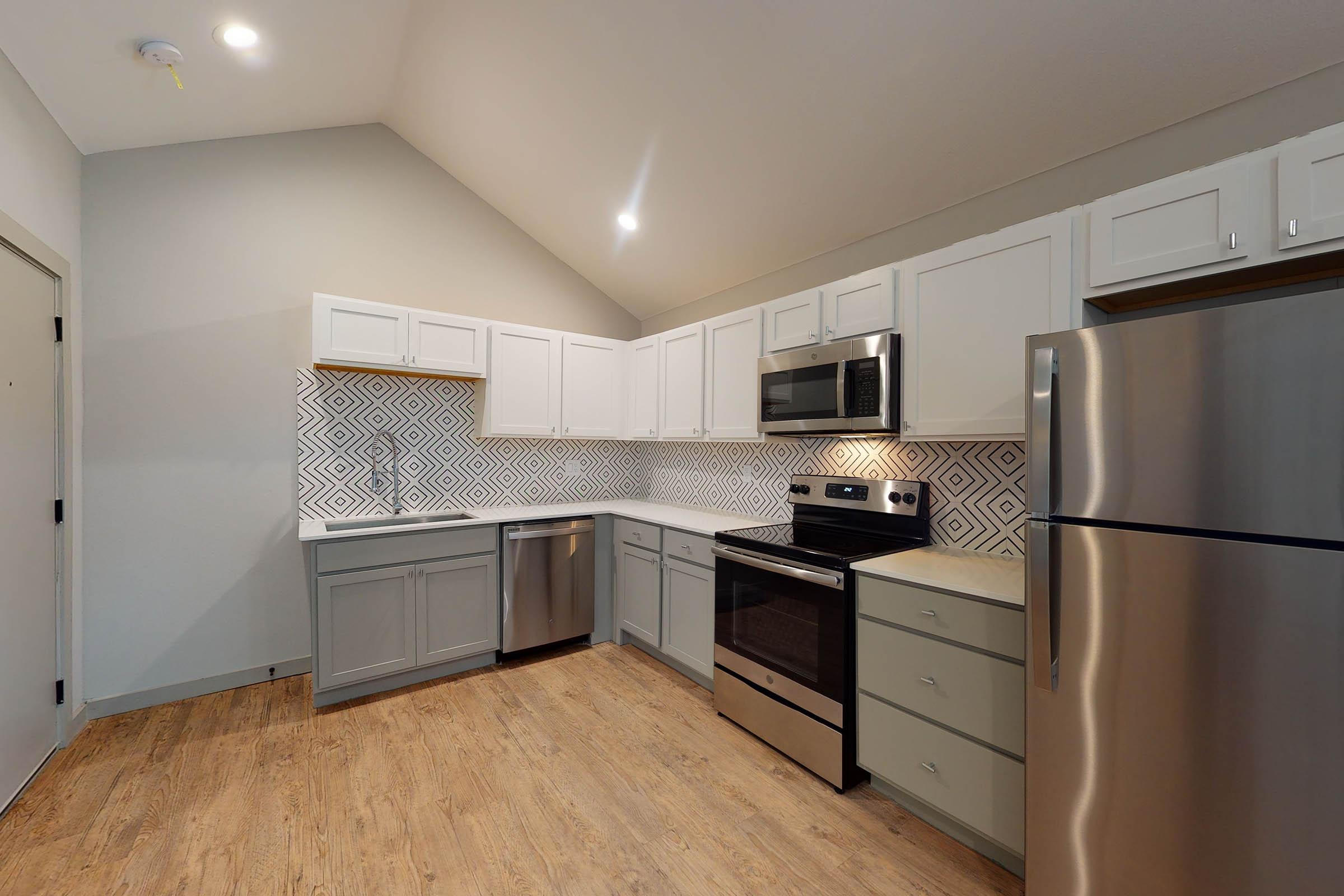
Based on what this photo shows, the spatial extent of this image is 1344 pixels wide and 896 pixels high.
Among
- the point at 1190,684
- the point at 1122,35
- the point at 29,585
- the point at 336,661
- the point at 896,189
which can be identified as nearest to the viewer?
the point at 1190,684

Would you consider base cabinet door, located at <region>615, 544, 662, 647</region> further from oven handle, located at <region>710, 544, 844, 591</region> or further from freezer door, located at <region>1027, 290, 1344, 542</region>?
freezer door, located at <region>1027, 290, 1344, 542</region>

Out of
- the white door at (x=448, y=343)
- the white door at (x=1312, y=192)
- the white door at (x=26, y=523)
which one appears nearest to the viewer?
the white door at (x=1312, y=192)

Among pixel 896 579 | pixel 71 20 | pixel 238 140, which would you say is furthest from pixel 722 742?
pixel 238 140

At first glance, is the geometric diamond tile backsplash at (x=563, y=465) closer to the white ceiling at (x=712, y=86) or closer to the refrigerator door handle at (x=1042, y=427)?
the refrigerator door handle at (x=1042, y=427)

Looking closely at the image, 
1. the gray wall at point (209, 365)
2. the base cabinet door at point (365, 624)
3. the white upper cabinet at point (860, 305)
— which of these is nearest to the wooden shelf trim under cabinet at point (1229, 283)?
the white upper cabinet at point (860, 305)

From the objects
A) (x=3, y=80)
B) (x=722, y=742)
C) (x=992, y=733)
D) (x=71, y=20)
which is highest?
(x=71, y=20)

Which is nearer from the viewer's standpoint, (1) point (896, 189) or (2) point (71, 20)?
(2) point (71, 20)

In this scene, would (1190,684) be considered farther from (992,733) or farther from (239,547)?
(239,547)

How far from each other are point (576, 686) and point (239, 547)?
2.04 meters

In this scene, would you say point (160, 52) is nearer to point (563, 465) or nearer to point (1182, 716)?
point (563, 465)

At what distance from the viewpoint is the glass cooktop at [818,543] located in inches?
89.8

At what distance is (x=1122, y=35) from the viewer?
1.69m

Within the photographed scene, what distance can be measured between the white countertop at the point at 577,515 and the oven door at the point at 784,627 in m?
0.37

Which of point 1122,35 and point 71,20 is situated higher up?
point 71,20
